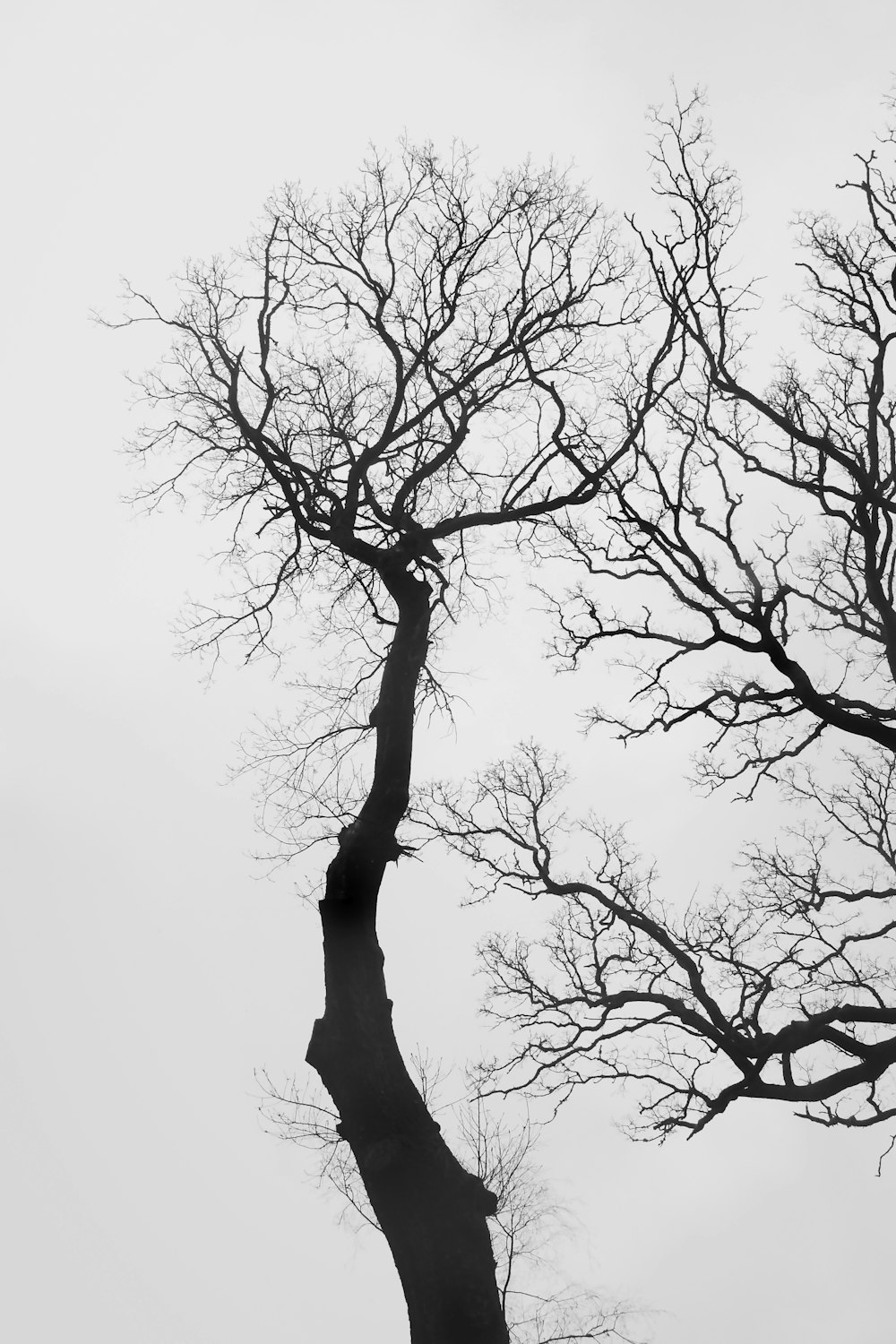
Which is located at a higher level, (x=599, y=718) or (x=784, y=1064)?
(x=599, y=718)

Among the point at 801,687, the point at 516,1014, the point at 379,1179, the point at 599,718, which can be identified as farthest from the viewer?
the point at 516,1014

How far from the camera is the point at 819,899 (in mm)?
11836

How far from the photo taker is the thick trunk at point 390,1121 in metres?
5.39

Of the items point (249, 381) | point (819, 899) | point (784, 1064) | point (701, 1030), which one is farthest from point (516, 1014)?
point (249, 381)

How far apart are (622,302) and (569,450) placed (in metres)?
2.28

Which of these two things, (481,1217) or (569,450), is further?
(569,450)

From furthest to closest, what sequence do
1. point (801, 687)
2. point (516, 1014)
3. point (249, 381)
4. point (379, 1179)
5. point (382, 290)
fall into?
point (516, 1014), point (382, 290), point (249, 381), point (801, 687), point (379, 1179)

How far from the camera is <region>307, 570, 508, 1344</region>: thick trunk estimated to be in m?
5.39

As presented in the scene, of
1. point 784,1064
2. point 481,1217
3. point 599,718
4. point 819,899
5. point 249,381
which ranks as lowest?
point 481,1217

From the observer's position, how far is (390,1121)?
589 cm

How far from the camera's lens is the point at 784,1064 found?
9438mm

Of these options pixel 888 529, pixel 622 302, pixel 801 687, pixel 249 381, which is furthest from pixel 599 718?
pixel 249 381

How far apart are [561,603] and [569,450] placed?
1966mm

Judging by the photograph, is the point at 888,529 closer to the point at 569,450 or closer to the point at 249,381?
the point at 569,450
